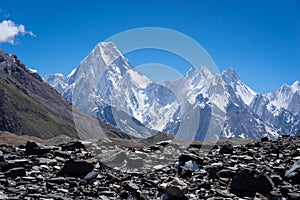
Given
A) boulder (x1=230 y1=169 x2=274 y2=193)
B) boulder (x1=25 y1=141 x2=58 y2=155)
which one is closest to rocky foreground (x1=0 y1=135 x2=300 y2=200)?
boulder (x1=230 y1=169 x2=274 y2=193)

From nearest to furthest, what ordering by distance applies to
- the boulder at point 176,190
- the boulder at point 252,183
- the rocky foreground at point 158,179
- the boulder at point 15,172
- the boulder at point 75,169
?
the boulder at point 176,190 → the rocky foreground at point 158,179 → the boulder at point 252,183 → the boulder at point 15,172 → the boulder at point 75,169

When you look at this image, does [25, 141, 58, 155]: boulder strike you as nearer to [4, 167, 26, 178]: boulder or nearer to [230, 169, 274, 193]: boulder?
[4, 167, 26, 178]: boulder

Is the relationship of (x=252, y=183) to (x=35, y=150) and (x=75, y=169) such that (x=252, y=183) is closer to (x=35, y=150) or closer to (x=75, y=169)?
(x=75, y=169)

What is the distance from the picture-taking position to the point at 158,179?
1623 centimetres

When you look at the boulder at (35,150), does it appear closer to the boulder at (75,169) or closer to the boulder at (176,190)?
the boulder at (75,169)

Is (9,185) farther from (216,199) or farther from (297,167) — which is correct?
(297,167)

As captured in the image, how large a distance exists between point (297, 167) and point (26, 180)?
1088 cm

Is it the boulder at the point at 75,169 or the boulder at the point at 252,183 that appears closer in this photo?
the boulder at the point at 252,183

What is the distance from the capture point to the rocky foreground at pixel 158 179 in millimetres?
13664

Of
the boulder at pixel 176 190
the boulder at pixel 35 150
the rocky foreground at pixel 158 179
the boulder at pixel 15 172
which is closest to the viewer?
the boulder at pixel 176 190

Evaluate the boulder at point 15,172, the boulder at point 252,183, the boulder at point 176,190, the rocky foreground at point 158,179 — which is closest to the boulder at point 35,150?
the rocky foreground at point 158,179

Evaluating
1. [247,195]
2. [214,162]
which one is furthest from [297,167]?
[214,162]

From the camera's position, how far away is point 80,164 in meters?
16.8

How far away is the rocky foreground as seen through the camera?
13.7 m
